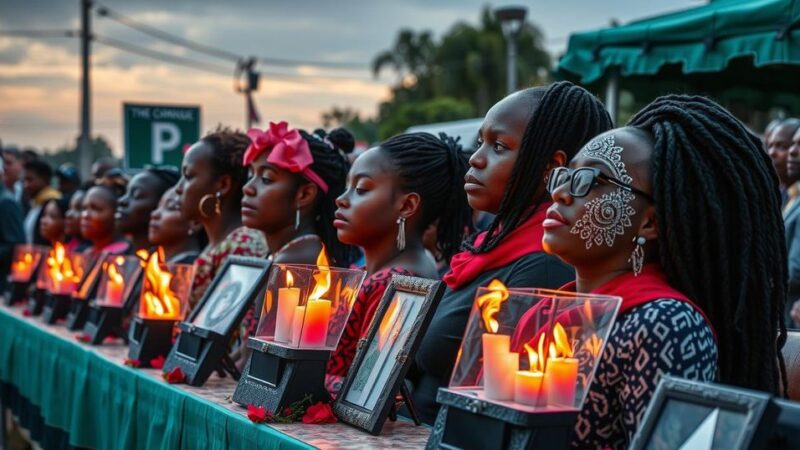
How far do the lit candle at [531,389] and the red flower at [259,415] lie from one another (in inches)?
44.4

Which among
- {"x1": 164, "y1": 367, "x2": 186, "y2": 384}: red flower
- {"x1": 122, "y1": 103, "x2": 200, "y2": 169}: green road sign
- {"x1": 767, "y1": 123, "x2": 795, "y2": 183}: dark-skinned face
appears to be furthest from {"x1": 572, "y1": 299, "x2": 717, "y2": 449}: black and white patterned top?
{"x1": 122, "y1": 103, "x2": 200, "y2": 169}: green road sign

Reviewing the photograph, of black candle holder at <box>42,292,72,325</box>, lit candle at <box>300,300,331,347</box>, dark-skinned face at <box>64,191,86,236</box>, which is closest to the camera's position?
lit candle at <box>300,300,331,347</box>

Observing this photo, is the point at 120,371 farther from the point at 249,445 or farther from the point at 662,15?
the point at 662,15

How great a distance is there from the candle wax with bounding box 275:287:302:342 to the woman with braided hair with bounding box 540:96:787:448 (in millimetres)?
1003

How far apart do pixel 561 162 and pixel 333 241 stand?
1765 mm

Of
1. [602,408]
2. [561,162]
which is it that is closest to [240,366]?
[561,162]

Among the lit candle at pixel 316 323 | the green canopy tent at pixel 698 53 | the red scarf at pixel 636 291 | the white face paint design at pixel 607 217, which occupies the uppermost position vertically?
the green canopy tent at pixel 698 53

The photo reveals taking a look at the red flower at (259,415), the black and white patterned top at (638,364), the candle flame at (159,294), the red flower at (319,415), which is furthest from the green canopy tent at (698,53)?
the black and white patterned top at (638,364)

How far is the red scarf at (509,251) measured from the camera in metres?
3.32

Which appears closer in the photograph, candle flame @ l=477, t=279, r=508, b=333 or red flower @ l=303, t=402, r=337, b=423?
candle flame @ l=477, t=279, r=508, b=333

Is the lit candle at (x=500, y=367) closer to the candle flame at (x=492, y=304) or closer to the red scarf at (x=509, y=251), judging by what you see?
the candle flame at (x=492, y=304)

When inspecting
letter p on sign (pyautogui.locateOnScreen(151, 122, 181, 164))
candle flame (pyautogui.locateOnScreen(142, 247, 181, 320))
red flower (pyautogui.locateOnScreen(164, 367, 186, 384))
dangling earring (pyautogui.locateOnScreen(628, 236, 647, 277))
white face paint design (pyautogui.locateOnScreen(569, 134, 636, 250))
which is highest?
letter p on sign (pyautogui.locateOnScreen(151, 122, 181, 164))

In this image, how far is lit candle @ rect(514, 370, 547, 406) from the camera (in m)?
2.34

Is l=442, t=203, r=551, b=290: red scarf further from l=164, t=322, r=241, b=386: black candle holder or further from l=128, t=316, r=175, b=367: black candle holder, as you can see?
l=128, t=316, r=175, b=367: black candle holder
